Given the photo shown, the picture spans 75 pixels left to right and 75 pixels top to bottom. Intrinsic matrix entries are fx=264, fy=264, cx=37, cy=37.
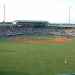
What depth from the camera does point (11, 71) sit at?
6.66 metres

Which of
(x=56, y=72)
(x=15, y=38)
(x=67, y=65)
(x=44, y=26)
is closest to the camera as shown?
(x=56, y=72)

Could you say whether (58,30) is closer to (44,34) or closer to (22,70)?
(44,34)

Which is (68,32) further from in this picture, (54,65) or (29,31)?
(54,65)

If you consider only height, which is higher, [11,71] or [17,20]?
[17,20]

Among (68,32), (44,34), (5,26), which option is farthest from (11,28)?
(68,32)

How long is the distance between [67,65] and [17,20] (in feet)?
41.8

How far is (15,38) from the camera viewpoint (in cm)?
1902

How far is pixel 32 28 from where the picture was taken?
19.6 meters

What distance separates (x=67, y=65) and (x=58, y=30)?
41.4 feet

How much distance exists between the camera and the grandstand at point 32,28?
1947cm

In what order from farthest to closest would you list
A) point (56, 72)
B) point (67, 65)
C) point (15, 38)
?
point (15, 38) < point (67, 65) < point (56, 72)

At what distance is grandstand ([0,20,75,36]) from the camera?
19.5 meters

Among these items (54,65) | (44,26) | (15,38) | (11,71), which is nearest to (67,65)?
(54,65)

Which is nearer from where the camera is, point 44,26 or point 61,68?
point 61,68
